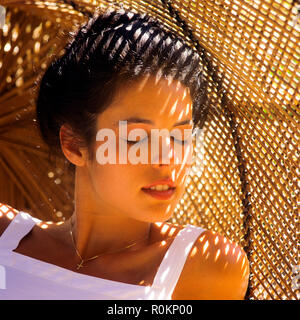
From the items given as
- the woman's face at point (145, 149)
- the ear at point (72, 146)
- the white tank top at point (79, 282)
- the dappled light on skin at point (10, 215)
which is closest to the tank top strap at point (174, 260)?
the white tank top at point (79, 282)

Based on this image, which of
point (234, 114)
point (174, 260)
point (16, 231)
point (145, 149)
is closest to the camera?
point (145, 149)

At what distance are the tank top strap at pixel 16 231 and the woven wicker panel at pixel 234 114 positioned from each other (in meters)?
0.24

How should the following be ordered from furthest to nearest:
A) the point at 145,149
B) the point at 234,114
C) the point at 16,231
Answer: the point at 234,114
the point at 16,231
the point at 145,149

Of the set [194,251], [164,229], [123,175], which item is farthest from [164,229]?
[123,175]

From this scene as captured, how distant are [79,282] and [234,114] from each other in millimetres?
562

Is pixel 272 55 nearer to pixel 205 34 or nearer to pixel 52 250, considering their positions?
pixel 205 34

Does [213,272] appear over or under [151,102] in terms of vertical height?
under

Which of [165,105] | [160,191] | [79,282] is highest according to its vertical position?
[165,105]

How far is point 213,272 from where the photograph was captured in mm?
954

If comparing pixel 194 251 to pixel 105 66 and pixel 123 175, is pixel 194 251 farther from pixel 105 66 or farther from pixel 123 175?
pixel 105 66

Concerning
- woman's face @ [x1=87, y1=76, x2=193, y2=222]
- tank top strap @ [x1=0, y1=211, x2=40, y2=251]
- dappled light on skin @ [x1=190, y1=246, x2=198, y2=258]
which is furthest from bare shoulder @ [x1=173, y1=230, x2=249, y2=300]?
tank top strap @ [x1=0, y1=211, x2=40, y2=251]

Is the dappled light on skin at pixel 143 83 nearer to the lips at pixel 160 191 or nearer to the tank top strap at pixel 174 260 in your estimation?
the lips at pixel 160 191

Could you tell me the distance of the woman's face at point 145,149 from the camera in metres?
0.87

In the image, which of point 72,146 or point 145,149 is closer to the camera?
point 145,149
